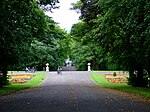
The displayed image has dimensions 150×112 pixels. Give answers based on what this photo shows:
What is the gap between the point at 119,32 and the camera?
102 ft

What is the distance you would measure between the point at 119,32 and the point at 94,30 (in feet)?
7.84

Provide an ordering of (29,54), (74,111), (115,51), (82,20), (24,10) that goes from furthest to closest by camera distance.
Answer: (82,20), (115,51), (29,54), (24,10), (74,111)

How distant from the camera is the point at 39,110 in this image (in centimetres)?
1362

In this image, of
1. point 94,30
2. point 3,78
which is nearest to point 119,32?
point 94,30

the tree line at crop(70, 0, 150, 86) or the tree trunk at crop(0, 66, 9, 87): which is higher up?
the tree line at crop(70, 0, 150, 86)

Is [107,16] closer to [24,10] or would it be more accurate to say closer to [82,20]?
[24,10]

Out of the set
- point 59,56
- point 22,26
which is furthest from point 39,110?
point 59,56

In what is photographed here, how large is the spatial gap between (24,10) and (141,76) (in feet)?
49.3

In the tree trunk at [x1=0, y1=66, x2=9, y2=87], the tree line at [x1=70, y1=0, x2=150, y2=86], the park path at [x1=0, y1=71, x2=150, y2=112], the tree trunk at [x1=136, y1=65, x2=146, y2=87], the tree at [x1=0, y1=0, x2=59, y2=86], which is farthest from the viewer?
the tree trunk at [x1=136, y1=65, x2=146, y2=87]

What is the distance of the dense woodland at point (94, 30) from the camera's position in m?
19.0

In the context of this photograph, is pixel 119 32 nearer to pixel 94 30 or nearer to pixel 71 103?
pixel 94 30

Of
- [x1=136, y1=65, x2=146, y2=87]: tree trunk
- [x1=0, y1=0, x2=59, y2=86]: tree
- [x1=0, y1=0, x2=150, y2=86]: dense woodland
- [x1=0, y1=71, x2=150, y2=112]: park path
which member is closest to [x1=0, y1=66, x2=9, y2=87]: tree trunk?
[x1=0, y1=0, x2=150, y2=86]: dense woodland

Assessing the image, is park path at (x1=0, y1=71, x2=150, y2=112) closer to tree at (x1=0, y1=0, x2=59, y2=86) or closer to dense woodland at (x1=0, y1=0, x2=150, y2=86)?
dense woodland at (x1=0, y1=0, x2=150, y2=86)

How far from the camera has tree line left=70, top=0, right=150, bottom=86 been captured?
61.0 feet
